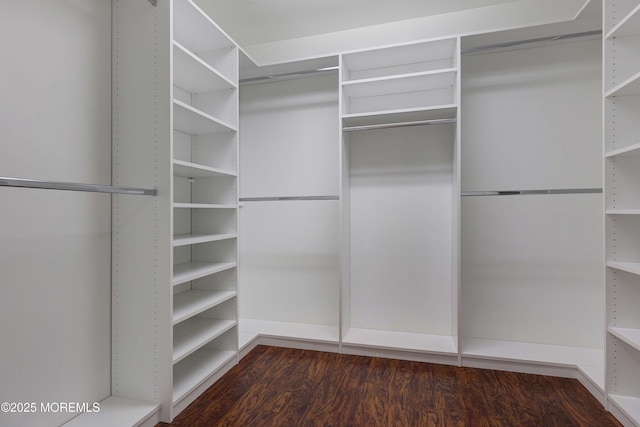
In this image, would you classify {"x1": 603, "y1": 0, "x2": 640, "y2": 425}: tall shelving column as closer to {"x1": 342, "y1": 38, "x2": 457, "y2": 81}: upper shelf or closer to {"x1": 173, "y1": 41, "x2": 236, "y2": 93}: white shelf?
{"x1": 342, "y1": 38, "x2": 457, "y2": 81}: upper shelf

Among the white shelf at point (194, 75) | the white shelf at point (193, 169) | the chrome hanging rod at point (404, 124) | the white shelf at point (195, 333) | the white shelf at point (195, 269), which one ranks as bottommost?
the white shelf at point (195, 333)

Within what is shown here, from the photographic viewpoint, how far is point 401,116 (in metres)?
2.44

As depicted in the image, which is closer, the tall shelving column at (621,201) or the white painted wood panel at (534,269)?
the tall shelving column at (621,201)

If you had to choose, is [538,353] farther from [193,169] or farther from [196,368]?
[193,169]

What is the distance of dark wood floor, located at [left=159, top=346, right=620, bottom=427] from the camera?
1.68 meters

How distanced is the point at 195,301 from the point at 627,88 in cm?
277

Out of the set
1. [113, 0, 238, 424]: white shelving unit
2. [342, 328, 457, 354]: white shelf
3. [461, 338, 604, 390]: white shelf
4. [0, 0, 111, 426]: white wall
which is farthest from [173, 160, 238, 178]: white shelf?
[461, 338, 604, 390]: white shelf

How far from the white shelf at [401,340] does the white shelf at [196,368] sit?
0.93 meters

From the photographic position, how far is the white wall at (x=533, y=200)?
2332 mm

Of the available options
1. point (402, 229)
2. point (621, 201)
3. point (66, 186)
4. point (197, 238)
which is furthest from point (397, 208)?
point (66, 186)

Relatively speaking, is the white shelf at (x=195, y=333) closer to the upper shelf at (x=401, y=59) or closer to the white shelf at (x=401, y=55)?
the upper shelf at (x=401, y=59)

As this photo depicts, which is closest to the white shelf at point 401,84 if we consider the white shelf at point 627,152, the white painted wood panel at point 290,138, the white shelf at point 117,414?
the white painted wood panel at point 290,138

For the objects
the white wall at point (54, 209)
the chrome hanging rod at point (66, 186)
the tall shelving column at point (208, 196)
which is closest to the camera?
the chrome hanging rod at point (66, 186)

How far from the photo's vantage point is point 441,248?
8.59 ft
